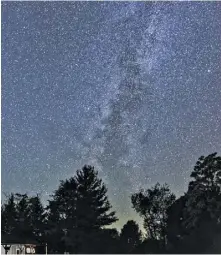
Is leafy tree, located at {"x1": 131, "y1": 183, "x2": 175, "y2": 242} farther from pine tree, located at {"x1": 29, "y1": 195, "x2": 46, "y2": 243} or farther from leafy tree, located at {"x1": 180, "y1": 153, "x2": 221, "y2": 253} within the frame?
pine tree, located at {"x1": 29, "y1": 195, "x2": 46, "y2": 243}

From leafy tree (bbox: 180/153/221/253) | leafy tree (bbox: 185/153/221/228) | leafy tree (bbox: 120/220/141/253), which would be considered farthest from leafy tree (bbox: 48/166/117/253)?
leafy tree (bbox: 185/153/221/228)

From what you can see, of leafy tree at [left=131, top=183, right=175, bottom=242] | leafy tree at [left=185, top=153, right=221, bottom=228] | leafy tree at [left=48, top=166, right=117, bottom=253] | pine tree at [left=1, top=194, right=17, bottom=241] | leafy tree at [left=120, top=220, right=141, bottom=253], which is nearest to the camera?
leafy tree at [left=185, top=153, right=221, bottom=228]

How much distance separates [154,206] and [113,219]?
7.54 metres

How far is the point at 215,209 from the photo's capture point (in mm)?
33781

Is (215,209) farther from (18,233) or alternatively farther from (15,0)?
(15,0)

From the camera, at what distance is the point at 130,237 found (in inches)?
1655

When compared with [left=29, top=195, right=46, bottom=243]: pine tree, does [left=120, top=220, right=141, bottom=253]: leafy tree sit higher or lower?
lower

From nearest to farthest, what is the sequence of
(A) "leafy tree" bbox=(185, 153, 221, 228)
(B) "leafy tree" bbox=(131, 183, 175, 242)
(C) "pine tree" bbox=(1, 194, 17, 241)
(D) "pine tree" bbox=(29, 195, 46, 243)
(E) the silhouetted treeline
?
(A) "leafy tree" bbox=(185, 153, 221, 228)
(E) the silhouetted treeline
(D) "pine tree" bbox=(29, 195, 46, 243)
(C) "pine tree" bbox=(1, 194, 17, 241)
(B) "leafy tree" bbox=(131, 183, 175, 242)

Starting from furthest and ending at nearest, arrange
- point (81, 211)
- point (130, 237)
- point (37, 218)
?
1. point (37, 218)
2. point (130, 237)
3. point (81, 211)

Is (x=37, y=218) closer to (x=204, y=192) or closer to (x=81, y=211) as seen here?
(x=81, y=211)

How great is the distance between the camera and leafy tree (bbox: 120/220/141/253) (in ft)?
128

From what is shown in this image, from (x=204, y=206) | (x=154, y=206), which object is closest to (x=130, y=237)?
(x=154, y=206)

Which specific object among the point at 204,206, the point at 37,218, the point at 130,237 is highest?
the point at 37,218

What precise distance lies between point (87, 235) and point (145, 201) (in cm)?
1196
